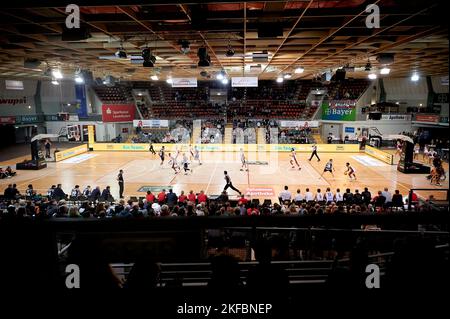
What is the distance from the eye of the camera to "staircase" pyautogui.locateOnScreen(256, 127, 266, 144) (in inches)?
1418

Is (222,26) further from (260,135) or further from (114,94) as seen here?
(114,94)

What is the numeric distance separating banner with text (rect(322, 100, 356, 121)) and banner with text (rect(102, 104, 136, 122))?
73.4ft

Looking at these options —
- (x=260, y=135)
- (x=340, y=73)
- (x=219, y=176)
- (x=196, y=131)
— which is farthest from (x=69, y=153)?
(x=340, y=73)

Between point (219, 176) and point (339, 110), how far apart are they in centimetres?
1978

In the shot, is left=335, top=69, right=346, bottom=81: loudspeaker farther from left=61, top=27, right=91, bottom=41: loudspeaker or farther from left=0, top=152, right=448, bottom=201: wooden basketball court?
left=61, top=27, right=91, bottom=41: loudspeaker

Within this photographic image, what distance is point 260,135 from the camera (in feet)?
121

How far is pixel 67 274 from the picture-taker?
1.95 m

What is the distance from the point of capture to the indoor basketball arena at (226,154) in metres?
1.70

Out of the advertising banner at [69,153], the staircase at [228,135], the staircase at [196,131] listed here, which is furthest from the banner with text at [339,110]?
the advertising banner at [69,153]

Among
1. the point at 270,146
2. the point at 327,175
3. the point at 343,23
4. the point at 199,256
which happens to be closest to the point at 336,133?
the point at 270,146

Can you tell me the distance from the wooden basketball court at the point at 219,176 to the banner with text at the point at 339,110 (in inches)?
284

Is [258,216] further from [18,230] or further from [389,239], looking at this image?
[389,239]

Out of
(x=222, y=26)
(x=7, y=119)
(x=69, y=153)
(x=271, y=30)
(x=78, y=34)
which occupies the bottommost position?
(x=69, y=153)
